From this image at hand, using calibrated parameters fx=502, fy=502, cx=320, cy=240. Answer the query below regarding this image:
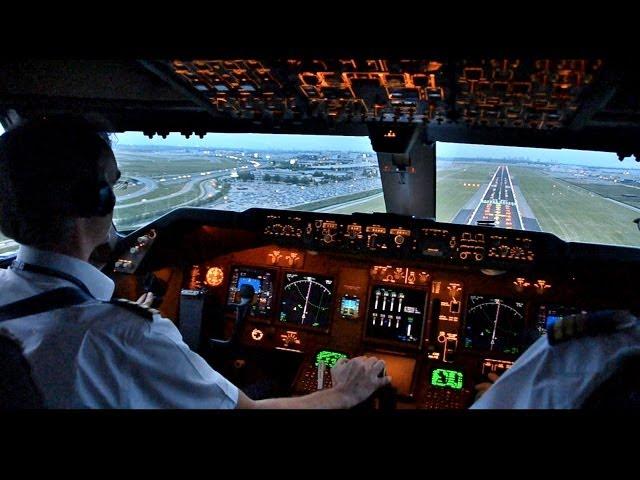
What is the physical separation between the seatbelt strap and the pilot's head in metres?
0.12

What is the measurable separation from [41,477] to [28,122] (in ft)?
2.58

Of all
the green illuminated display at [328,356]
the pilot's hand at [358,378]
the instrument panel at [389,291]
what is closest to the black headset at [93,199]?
the pilot's hand at [358,378]

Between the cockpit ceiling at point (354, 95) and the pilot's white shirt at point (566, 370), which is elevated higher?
the cockpit ceiling at point (354, 95)

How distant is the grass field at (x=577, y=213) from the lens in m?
3.02

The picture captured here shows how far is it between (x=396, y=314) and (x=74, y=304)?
7.77 feet

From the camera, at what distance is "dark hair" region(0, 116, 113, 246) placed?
38.4 inches

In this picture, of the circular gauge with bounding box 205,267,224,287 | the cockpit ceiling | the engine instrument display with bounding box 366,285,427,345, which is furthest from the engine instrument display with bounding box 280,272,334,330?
the cockpit ceiling

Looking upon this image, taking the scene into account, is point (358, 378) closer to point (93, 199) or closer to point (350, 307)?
point (93, 199)

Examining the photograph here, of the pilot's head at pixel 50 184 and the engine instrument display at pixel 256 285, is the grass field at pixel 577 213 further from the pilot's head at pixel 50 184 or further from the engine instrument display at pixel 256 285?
the pilot's head at pixel 50 184

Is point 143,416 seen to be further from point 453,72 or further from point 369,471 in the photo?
point 453,72

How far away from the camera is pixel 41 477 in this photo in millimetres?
470

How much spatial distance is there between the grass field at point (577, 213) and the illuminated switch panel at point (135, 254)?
7.78 feet

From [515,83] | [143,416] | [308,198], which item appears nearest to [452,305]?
[308,198]

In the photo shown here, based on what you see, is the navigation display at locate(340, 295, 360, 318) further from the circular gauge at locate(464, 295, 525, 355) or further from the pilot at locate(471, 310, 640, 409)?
the pilot at locate(471, 310, 640, 409)
